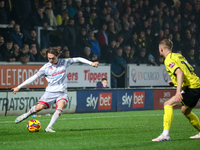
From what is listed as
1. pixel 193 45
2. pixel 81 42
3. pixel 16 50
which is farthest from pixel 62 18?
pixel 193 45

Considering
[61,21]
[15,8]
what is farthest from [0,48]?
[61,21]

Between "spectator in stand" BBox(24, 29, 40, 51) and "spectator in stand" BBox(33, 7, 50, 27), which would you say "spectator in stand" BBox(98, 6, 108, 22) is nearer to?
"spectator in stand" BBox(33, 7, 50, 27)

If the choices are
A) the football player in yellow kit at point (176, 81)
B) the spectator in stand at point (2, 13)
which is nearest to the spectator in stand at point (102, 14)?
the spectator in stand at point (2, 13)

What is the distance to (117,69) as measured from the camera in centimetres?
1641

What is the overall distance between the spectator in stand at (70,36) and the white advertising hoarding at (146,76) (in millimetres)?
2692

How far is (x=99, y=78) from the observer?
15.6 m

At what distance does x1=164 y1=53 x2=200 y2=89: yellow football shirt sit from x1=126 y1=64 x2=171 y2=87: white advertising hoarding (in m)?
10.2

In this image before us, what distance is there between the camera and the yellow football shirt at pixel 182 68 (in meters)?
6.05

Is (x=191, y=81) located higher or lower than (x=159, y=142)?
higher

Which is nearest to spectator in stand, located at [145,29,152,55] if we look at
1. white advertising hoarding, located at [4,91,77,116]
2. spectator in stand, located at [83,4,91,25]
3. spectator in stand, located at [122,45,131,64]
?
spectator in stand, located at [122,45,131,64]

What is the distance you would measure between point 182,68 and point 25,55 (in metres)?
8.99

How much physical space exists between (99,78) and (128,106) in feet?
5.62

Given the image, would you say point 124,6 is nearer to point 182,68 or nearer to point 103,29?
point 103,29

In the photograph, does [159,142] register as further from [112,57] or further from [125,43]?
[125,43]
